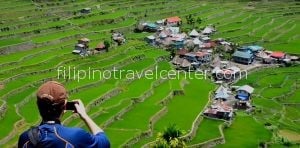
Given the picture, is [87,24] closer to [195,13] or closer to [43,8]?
[43,8]

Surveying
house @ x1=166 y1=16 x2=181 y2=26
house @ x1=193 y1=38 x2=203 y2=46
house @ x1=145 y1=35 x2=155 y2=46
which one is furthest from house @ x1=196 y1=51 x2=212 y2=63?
house @ x1=166 y1=16 x2=181 y2=26

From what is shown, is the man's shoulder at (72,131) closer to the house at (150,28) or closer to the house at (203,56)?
the house at (203,56)

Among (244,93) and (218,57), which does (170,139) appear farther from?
(218,57)

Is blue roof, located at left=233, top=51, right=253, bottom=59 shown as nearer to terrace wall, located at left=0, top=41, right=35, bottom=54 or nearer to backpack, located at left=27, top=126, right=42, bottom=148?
terrace wall, located at left=0, top=41, right=35, bottom=54

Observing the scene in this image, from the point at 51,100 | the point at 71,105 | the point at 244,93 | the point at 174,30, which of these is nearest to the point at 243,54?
the point at 174,30

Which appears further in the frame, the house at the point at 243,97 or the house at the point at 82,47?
the house at the point at 82,47

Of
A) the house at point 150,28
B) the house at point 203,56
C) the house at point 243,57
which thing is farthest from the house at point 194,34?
the house at point 243,57
